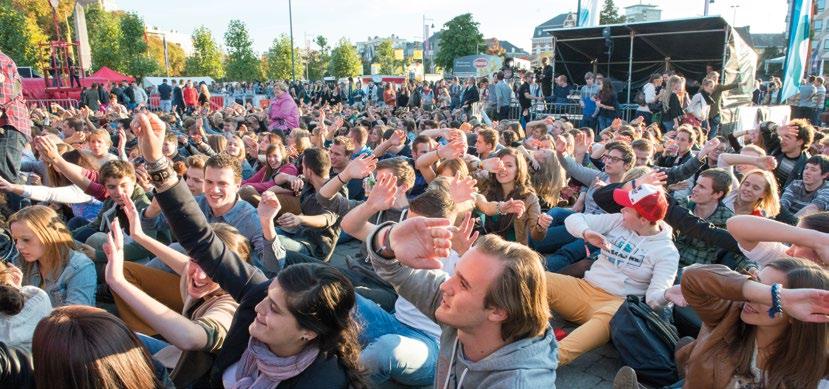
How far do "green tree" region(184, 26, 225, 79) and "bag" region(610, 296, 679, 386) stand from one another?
56.3 m

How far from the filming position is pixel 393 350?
10.4ft

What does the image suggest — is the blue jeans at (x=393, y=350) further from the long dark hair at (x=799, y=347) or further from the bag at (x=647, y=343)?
the long dark hair at (x=799, y=347)

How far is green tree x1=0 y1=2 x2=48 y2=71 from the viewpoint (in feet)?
110

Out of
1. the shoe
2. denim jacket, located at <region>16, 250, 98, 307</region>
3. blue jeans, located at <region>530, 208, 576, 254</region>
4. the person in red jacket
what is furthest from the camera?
the person in red jacket

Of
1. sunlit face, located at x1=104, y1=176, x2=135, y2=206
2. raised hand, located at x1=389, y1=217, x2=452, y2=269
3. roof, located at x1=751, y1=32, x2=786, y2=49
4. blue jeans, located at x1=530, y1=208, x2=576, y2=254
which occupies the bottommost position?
blue jeans, located at x1=530, y1=208, x2=576, y2=254

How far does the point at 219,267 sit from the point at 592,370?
2570 mm

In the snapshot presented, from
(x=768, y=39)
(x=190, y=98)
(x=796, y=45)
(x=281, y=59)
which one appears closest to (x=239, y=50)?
(x=281, y=59)

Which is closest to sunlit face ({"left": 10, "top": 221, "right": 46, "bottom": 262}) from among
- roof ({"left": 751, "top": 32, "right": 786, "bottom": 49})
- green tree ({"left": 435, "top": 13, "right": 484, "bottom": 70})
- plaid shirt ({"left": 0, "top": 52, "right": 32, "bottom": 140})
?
plaid shirt ({"left": 0, "top": 52, "right": 32, "bottom": 140})

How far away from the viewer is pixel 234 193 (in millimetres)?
4363

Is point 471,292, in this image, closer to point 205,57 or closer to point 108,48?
point 108,48

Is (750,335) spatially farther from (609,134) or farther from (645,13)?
(645,13)

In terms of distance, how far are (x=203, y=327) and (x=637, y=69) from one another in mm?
17408

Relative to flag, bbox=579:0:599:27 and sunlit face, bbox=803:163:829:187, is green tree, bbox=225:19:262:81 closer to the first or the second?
flag, bbox=579:0:599:27

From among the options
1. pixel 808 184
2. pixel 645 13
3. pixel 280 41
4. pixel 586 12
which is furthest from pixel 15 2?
pixel 645 13
